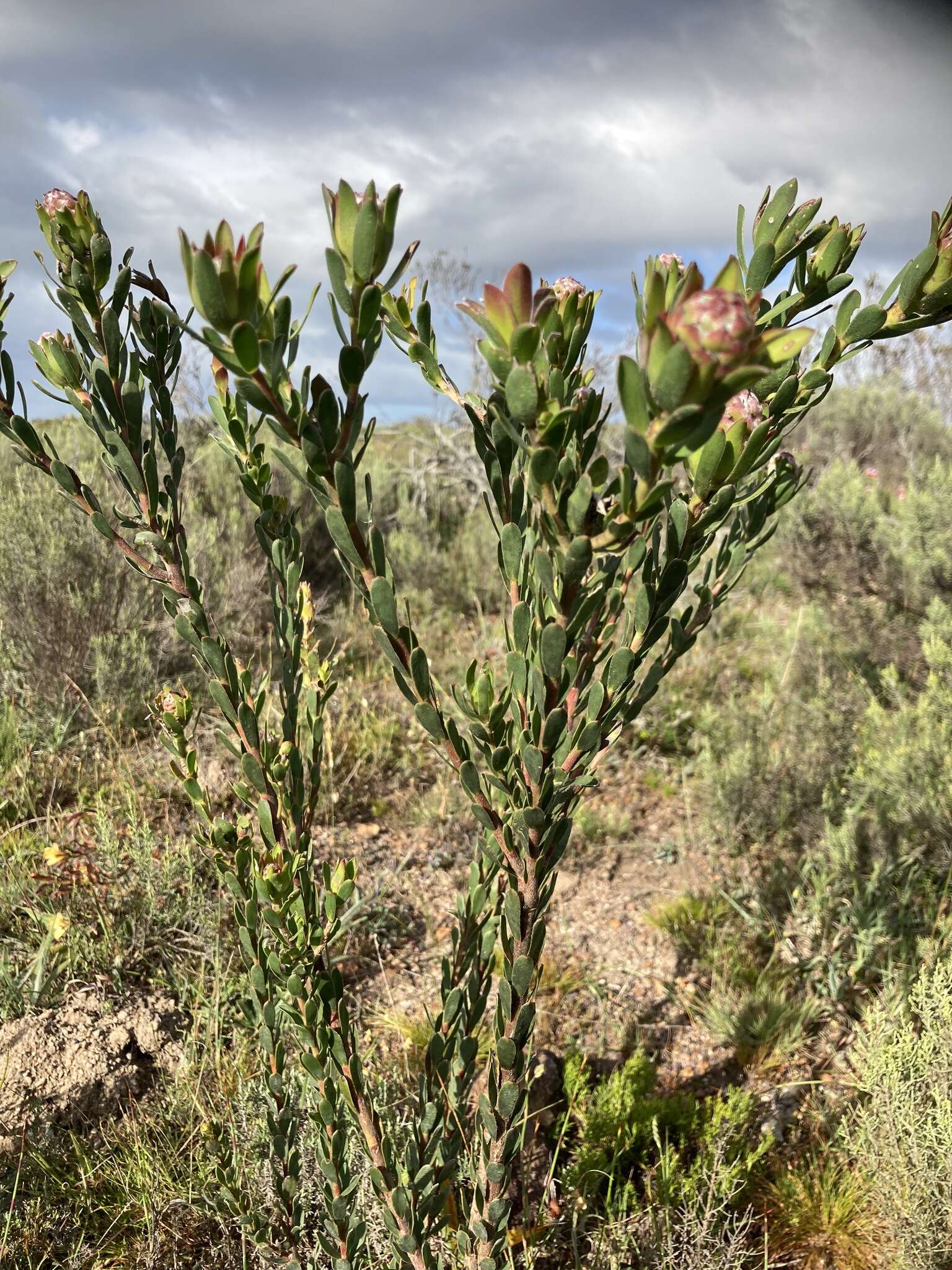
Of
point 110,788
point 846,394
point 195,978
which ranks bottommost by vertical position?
point 195,978

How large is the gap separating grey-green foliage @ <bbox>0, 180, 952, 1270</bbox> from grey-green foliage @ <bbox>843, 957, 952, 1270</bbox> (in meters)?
1.02

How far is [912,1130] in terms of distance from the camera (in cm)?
172

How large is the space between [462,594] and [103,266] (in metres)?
4.90

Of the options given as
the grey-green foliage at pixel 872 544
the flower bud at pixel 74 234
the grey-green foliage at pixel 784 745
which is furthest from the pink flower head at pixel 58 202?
the grey-green foliage at pixel 872 544

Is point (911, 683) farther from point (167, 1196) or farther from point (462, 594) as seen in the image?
point (167, 1196)

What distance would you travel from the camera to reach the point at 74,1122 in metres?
2.00

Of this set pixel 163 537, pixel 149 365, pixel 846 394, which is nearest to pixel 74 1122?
pixel 163 537

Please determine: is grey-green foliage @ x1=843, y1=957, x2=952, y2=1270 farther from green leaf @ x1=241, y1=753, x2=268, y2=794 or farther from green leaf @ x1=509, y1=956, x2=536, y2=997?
green leaf @ x1=241, y1=753, x2=268, y2=794

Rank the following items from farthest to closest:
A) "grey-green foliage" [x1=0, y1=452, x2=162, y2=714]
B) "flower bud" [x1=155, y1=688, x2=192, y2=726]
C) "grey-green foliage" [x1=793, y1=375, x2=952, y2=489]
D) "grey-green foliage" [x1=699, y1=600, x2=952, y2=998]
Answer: "grey-green foliage" [x1=793, y1=375, x2=952, y2=489]
"grey-green foliage" [x1=0, y1=452, x2=162, y2=714]
"grey-green foliage" [x1=699, y1=600, x2=952, y2=998]
"flower bud" [x1=155, y1=688, x2=192, y2=726]

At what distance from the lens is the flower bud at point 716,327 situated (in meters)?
0.53

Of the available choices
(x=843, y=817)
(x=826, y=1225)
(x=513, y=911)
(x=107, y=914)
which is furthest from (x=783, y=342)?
(x=843, y=817)

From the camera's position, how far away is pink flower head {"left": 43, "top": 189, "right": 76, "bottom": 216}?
939mm

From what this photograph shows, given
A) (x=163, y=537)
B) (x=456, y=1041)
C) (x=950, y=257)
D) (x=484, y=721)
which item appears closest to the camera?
(x=950, y=257)

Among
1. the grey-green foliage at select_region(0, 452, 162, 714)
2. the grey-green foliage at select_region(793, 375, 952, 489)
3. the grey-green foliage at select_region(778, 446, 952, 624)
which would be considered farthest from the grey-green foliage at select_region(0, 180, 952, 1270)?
the grey-green foliage at select_region(793, 375, 952, 489)
